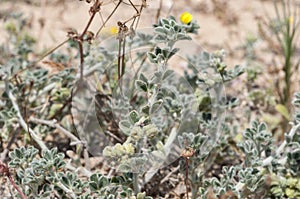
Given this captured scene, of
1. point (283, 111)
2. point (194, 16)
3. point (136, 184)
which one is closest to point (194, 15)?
point (194, 16)

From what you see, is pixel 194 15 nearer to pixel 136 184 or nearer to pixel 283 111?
pixel 283 111

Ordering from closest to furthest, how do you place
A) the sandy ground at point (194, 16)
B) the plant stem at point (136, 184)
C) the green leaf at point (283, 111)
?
the plant stem at point (136, 184) → the green leaf at point (283, 111) → the sandy ground at point (194, 16)

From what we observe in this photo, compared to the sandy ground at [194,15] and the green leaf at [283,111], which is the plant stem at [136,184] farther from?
the sandy ground at [194,15]

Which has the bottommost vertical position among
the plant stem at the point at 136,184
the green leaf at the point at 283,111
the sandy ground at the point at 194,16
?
the plant stem at the point at 136,184

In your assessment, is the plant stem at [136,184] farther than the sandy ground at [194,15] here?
No

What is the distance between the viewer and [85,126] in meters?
2.90

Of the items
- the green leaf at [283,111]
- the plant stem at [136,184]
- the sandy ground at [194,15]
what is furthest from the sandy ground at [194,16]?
the plant stem at [136,184]

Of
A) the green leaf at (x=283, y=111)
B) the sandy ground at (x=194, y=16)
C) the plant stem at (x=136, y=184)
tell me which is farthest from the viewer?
the sandy ground at (x=194, y=16)

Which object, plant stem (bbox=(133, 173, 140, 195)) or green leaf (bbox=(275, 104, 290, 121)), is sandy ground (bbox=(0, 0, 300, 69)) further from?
plant stem (bbox=(133, 173, 140, 195))

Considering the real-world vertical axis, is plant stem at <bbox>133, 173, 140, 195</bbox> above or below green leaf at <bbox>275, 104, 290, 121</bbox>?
below

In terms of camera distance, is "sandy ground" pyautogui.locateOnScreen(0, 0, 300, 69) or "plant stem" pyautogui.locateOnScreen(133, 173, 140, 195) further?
"sandy ground" pyautogui.locateOnScreen(0, 0, 300, 69)

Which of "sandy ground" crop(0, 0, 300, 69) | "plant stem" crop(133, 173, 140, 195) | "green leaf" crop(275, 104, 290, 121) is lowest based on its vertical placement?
"plant stem" crop(133, 173, 140, 195)

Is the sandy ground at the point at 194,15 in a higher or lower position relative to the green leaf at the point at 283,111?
higher

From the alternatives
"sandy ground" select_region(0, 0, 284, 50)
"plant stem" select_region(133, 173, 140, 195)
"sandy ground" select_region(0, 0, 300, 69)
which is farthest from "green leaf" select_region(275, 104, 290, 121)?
"sandy ground" select_region(0, 0, 284, 50)
